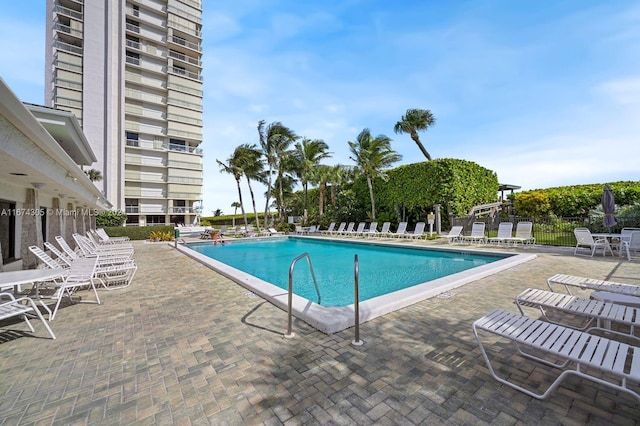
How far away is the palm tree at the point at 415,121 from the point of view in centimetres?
2686

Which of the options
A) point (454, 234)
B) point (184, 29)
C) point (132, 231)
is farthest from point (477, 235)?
point (184, 29)

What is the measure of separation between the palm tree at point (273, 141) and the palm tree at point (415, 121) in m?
10.7

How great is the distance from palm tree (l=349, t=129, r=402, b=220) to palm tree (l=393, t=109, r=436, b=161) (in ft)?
24.9

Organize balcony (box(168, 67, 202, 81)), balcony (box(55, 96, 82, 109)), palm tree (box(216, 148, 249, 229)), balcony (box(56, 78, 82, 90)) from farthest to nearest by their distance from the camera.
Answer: balcony (box(168, 67, 202, 81)) < balcony (box(56, 78, 82, 90)) < balcony (box(55, 96, 82, 109)) < palm tree (box(216, 148, 249, 229))

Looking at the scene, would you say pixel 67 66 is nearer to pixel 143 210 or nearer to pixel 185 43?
pixel 185 43

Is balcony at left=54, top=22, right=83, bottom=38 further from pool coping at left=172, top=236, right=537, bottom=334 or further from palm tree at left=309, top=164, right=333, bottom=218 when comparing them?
pool coping at left=172, top=236, right=537, bottom=334

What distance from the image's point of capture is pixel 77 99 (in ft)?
105

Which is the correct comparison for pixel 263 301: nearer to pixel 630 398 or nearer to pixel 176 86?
pixel 630 398

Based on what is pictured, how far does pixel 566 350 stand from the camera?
2.16 metres

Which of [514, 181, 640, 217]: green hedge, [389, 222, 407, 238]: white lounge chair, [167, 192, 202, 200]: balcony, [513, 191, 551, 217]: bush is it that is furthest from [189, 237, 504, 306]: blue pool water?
[167, 192, 202, 200]: balcony

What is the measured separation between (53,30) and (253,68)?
117 feet

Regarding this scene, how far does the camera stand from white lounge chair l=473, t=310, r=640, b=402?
193 centimetres

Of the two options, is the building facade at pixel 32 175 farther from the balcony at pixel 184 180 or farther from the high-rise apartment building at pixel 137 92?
the balcony at pixel 184 180

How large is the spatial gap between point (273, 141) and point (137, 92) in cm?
2334
